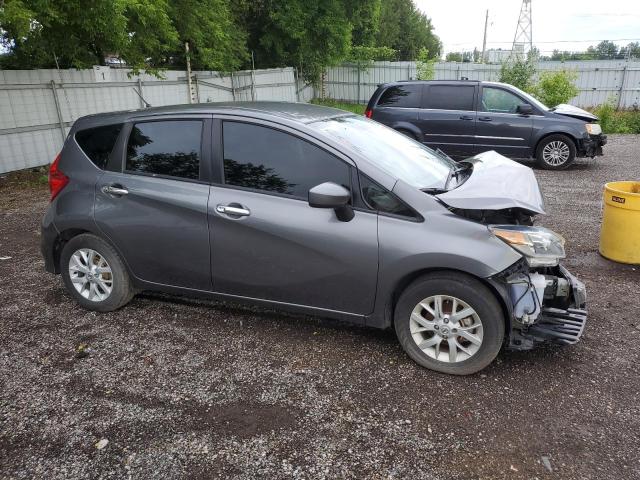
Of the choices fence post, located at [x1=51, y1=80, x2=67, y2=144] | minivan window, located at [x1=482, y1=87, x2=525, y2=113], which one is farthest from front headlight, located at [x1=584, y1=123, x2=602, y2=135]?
fence post, located at [x1=51, y1=80, x2=67, y2=144]

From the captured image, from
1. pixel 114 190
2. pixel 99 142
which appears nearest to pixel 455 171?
pixel 114 190

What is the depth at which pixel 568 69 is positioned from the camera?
1908cm

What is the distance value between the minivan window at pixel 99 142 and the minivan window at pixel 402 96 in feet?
26.5

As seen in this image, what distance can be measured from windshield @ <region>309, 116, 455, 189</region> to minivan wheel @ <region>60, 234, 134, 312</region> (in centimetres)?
202

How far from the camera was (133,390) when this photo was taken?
3.24 m

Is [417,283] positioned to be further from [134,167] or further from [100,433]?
[134,167]

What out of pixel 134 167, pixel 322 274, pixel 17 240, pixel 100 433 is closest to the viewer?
pixel 100 433

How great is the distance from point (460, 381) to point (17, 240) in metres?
5.86

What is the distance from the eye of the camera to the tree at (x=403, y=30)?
4456cm

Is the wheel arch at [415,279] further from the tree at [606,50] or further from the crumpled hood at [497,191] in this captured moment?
the tree at [606,50]

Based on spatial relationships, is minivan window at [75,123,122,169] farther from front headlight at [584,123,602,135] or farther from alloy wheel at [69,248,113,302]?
front headlight at [584,123,602,135]

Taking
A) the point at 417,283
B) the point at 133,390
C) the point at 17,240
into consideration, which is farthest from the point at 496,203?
the point at 17,240

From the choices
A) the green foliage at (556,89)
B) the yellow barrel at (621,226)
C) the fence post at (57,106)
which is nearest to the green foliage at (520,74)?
the green foliage at (556,89)

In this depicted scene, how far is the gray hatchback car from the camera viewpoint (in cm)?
316
